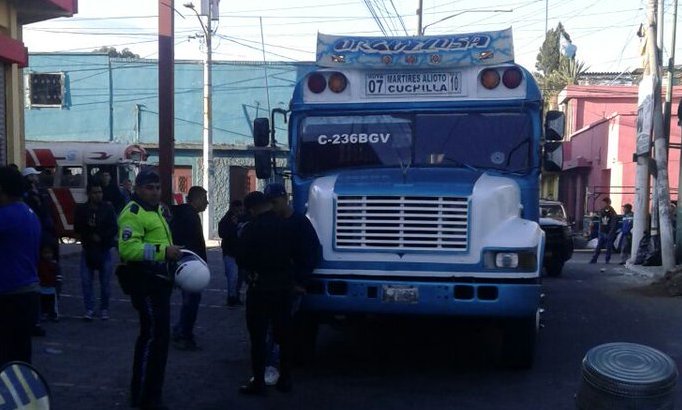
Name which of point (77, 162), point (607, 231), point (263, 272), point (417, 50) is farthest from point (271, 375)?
point (77, 162)

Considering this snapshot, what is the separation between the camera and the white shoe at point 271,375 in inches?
313

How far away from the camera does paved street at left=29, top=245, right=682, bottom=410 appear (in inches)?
297

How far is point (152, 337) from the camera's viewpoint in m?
6.91

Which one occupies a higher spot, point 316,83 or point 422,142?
point 316,83

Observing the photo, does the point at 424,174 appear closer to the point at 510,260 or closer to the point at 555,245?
the point at 510,260

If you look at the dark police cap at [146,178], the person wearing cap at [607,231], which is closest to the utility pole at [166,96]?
the dark police cap at [146,178]

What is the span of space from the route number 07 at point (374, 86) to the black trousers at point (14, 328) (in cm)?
431

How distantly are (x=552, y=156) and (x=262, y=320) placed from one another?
142 inches

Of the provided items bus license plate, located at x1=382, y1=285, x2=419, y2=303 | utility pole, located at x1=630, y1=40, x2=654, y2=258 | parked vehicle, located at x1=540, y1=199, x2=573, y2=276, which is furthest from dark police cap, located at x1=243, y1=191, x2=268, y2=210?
utility pole, located at x1=630, y1=40, x2=654, y2=258

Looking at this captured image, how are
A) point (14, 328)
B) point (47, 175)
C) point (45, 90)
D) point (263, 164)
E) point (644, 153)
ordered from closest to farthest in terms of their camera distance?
point (14, 328) < point (263, 164) < point (644, 153) < point (47, 175) < point (45, 90)

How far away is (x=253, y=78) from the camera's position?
34.2 m

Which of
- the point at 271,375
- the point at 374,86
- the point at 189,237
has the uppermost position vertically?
the point at 374,86

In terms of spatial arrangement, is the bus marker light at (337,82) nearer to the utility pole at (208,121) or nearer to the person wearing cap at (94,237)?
the person wearing cap at (94,237)

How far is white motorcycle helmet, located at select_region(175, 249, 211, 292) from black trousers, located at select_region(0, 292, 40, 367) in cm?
142
